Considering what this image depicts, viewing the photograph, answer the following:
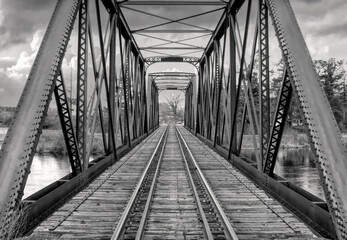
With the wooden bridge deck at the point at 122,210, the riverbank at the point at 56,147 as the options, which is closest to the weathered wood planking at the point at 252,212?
the wooden bridge deck at the point at 122,210

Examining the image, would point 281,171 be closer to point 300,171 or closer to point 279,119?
point 300,171

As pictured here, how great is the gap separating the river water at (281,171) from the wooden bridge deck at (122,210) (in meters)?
8.91

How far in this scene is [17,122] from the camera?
3.93 m

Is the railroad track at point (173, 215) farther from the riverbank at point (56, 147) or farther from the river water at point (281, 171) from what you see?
the riverbank at point (56, 147)

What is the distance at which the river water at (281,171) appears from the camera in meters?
15.7

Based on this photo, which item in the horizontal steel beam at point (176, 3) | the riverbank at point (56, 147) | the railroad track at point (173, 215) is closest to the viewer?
the railroad track at point (173, 215)

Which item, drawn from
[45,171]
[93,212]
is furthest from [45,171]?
[93,212]

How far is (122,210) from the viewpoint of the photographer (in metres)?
5.20

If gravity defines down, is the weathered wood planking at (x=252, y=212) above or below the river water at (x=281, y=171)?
above

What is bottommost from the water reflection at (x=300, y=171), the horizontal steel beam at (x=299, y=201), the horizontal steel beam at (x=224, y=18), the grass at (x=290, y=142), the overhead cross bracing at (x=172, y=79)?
the water reflection at (x=300, y=171)

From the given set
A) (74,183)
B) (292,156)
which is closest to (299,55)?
(74,183)

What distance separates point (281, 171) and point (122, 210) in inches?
644

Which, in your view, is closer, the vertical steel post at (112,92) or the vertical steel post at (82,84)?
the vertical steel post at (82,84)

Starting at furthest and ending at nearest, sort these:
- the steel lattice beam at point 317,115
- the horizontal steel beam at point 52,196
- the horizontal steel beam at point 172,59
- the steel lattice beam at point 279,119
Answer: the horizontal steel beam at point 172,59, the steel lattice beam at point 279,119, the horizontal steel beam at point 52,196, the steel lattice beam at point 317,115
